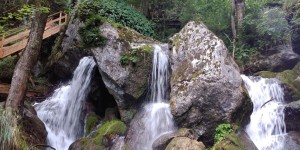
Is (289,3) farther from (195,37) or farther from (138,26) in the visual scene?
(138,26)

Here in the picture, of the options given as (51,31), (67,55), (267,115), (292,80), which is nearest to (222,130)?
(267,115)

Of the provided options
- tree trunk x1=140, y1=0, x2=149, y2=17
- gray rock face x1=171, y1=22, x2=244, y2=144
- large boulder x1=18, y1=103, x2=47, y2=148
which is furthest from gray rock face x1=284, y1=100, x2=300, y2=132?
tree trunk x1=140, y1=0, x2=149, y2=17

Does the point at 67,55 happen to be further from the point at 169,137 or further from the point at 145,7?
the point at 169,137

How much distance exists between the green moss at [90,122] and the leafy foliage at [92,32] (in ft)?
8.24

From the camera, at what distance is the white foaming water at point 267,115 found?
28.6ft

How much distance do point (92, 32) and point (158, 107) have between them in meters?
3.58

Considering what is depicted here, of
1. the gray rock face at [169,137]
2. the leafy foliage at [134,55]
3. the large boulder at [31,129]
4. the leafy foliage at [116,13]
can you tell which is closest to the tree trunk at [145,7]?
the leafy foliage at [116,13]

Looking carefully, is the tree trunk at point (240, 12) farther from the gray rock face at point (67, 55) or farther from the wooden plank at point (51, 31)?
the wooden plank at point (51, 31)

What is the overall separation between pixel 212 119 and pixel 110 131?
2.94 meters

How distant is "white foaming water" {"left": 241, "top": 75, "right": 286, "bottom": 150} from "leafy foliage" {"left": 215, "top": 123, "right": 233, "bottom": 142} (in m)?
1.27

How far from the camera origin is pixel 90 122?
34.1ft

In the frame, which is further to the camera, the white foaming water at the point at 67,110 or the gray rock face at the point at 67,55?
the gray rock face at the point at 67,55

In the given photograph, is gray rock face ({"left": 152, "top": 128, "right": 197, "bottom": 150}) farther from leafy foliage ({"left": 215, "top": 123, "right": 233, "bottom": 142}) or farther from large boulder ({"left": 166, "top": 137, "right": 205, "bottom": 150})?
leafy foliage ({"left": 215, "top": 123, "right": 233, "bottom": 142})

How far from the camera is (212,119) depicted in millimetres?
8148
